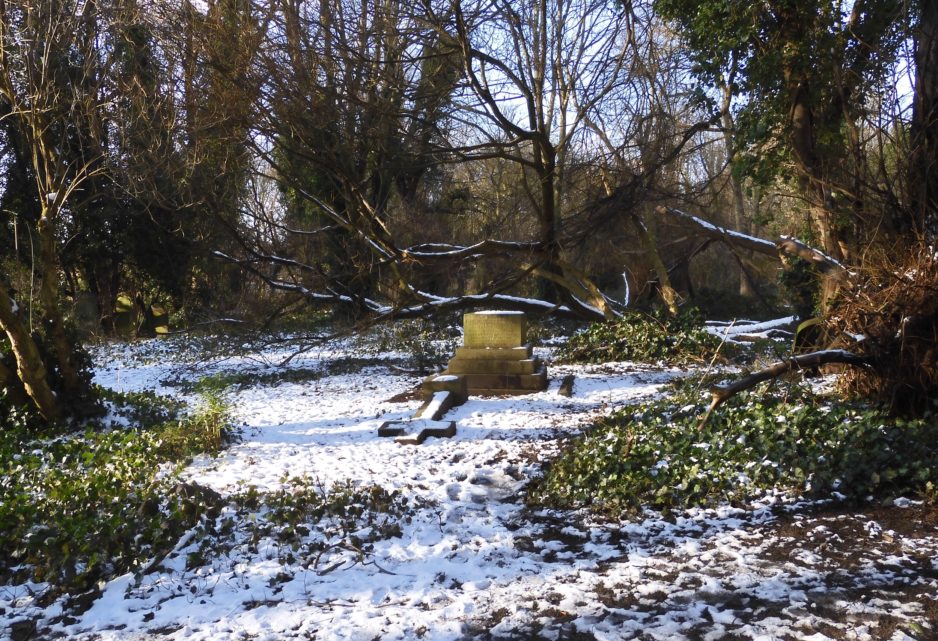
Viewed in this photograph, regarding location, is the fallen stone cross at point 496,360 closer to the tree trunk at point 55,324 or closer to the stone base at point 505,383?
the stone base at point 505,383

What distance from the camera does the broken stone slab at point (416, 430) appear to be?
8211mm

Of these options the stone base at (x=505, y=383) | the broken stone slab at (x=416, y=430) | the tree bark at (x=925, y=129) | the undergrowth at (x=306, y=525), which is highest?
the tree bark at (x=925, y=129)

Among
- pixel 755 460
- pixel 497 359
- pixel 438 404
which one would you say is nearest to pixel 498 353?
pixel 497 359

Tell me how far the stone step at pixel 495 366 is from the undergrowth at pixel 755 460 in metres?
4.33

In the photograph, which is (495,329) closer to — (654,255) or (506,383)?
(506,383)

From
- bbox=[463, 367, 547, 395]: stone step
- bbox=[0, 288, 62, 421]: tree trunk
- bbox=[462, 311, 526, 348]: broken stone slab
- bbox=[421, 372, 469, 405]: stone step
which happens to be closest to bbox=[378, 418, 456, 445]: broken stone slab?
bbox=[421, 372, 469, 405]: stone step

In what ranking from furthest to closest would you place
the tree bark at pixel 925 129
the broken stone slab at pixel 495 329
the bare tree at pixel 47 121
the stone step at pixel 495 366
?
the broken stone slab at pixel 495 329
the stone step at pixel 495 366
the bare tree at pixel 47 121
the tree bark at pixel 925 129

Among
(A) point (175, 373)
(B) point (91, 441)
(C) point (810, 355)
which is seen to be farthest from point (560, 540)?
(A) point (175, 373)

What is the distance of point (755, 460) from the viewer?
5.89 m

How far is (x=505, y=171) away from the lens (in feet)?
76.5

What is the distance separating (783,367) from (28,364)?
8.24m

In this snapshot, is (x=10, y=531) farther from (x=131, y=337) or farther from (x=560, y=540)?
(x=131, y=337)

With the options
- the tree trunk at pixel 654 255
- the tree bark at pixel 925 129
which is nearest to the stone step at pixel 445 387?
the tree bark at pixel 925 129

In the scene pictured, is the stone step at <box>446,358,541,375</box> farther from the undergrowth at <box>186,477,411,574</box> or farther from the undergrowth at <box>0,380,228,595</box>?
the undergrowth at <box>186,477,411,574</box>
